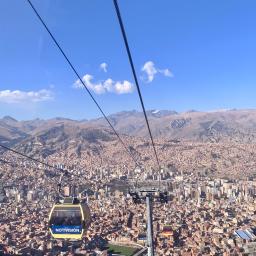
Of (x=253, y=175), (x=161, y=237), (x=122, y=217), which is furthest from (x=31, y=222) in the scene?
(x=253, y=175)

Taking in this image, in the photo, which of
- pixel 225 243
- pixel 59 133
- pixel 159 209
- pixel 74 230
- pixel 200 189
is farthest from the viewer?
pixel 59 133

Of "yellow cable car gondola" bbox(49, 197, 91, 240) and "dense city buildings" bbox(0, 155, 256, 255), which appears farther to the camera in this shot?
"dense city buildings" bbox(0, 155, 256, 255)

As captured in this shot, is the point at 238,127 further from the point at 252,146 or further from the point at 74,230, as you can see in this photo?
the point at 74,230

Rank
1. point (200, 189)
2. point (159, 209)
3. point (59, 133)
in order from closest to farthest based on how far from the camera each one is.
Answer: point (159, 209) → point (200, 189) → point (59, 133)

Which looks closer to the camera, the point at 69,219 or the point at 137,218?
the point at 69,219

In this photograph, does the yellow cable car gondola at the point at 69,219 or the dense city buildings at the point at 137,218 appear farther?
the dense city buildings at the point at 137,218

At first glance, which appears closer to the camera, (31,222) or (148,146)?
(31,222)

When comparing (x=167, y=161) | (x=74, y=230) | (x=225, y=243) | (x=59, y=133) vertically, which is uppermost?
(x=59, y=133)

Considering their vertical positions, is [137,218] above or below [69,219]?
below
